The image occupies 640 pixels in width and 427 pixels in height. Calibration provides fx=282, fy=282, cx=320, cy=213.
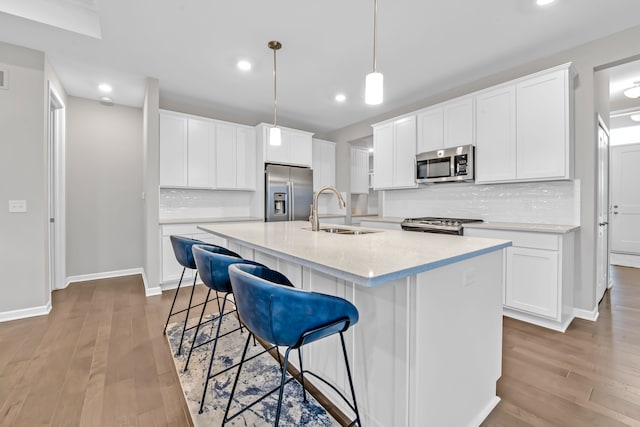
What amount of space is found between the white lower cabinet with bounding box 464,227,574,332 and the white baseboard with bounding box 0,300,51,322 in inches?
182

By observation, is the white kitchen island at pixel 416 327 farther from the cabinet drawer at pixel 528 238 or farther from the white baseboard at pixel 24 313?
the white baseboard at pixel 24 313

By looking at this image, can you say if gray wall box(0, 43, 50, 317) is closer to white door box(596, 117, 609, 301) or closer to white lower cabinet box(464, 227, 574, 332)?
white lower cabinet box(464, 227, 574, 332)

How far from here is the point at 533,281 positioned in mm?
2635

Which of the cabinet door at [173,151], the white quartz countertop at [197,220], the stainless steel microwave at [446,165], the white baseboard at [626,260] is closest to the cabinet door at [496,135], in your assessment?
the stainless steel microwave at [446,165]

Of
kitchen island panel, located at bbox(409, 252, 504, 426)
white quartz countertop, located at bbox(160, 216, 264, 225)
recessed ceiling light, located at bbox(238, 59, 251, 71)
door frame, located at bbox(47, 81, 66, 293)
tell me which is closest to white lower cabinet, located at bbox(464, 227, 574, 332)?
kitchen island panel, located at bbox(409, 252, 504, 426)

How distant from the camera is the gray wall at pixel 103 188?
13.4 ft

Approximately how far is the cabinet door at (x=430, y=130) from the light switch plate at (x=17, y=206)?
14.9ft

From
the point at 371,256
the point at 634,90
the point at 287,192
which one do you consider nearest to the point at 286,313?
the point at 371,256

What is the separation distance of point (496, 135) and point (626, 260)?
4.50 m

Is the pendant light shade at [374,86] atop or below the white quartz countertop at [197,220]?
atop

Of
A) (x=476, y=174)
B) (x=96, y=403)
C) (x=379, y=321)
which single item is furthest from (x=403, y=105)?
(x=96, y=403)

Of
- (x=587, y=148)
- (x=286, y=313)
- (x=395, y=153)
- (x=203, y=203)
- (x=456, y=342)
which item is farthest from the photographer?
(x=203, y=203)

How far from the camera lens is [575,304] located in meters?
2.82

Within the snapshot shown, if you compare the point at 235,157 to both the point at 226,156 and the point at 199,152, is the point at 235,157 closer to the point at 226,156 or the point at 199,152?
the point at 226,156
